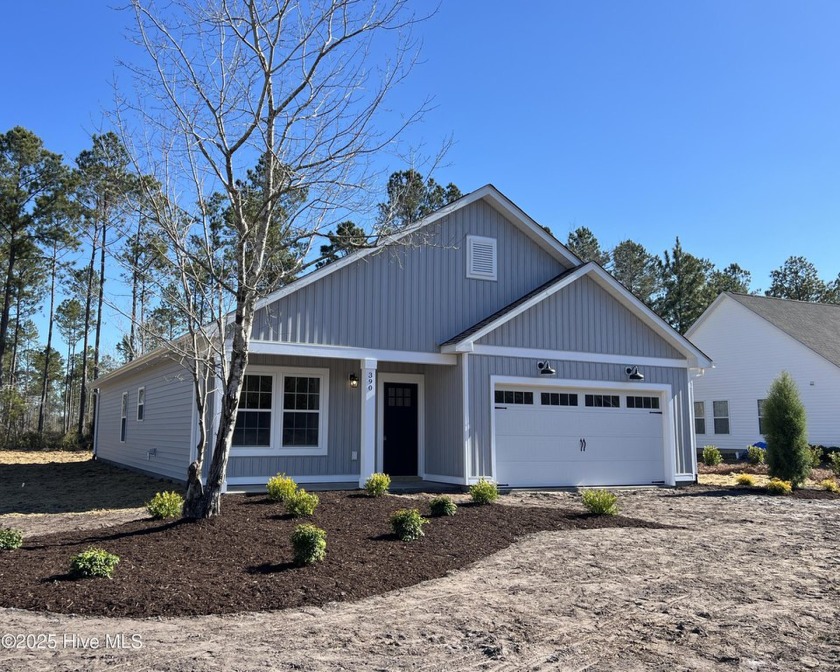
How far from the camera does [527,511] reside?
405 inches

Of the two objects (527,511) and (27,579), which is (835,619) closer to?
(527,511)

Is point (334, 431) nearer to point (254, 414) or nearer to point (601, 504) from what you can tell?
point (254, 414)

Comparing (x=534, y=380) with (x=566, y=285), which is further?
(x=566, y=285)

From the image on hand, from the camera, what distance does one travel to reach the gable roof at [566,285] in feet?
44.8

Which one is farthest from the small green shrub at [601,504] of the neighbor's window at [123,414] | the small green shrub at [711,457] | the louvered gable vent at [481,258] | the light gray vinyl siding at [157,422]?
the neighbor's window at [123,414]

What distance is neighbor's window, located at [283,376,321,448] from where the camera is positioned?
43.4ft

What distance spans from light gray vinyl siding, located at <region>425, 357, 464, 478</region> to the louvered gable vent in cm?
227

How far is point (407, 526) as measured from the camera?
803 cm

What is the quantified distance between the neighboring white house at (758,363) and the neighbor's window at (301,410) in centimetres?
1756

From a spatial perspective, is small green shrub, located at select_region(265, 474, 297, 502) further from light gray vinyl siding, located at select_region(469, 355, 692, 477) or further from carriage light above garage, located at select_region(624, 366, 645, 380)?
carriage light above garage, located at select_region(624, 366, 645, 380)

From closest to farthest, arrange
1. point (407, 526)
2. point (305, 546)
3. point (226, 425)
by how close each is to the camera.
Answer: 1. point (305, 546)
2. point (407, 526)
3. point (226, 425)

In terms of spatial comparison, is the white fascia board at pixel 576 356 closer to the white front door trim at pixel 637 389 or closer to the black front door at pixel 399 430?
the white front door trim at pixel 637 389

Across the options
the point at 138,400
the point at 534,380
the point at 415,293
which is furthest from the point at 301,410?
the point at 138,400

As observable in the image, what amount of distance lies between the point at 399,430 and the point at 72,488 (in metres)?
7.55
